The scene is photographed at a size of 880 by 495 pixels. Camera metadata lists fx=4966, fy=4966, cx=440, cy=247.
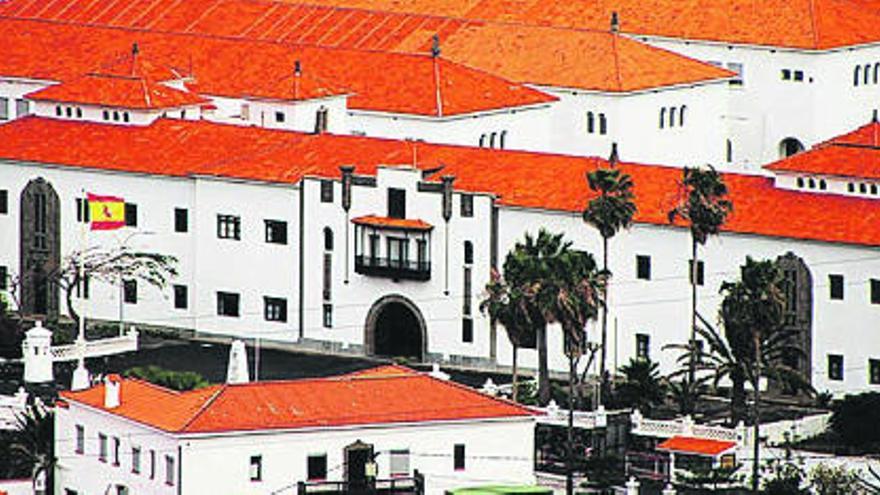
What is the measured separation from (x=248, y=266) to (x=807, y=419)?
26.8m

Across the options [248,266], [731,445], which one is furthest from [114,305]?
[731,445]

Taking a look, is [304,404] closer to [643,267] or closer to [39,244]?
[643,267]

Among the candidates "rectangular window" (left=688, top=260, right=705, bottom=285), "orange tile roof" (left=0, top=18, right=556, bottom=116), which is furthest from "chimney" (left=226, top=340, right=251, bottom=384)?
"orange tile roof" (left=0, top=18, right=556, bottom=116)

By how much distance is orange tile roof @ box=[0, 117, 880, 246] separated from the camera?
6580 inches

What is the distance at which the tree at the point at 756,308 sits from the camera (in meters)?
155

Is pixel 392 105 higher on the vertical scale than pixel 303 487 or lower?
higher

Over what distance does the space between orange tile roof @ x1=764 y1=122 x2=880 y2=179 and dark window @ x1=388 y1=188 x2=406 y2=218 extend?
13351 mm

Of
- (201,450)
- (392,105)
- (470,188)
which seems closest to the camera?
(201,450)

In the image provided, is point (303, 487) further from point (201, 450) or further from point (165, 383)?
point (165, 383)

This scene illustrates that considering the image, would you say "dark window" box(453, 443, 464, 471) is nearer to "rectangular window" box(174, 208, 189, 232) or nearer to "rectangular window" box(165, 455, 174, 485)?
"rectangular window" box(165, 455, 174, 485)

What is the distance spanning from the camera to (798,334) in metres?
165

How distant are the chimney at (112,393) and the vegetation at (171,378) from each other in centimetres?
693

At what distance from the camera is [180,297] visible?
593 ft

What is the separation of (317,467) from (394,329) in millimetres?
27942
